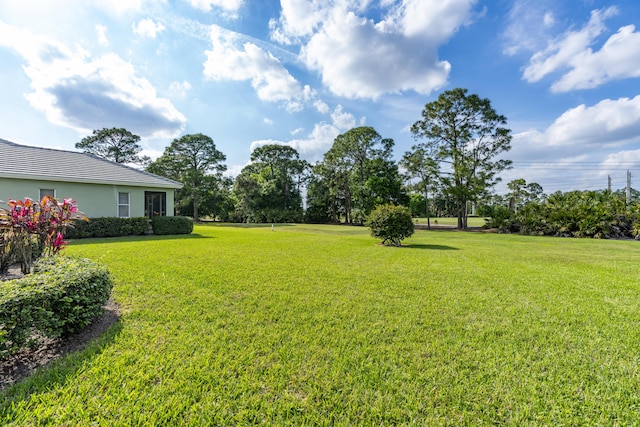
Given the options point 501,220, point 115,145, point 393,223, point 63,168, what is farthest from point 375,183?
point 115,145

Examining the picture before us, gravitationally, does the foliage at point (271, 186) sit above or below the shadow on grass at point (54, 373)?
above

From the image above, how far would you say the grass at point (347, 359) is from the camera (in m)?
1.82

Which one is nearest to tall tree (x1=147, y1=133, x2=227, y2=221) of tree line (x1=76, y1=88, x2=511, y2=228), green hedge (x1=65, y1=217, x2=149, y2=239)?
tree line (x1=76, y1=88, x2=511, y2=228)

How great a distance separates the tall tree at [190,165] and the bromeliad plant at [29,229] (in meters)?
26.5

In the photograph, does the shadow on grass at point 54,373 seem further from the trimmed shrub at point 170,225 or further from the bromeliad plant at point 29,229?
the trimmed shrub at point 170,225

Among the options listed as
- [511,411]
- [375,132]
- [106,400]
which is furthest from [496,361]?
[375,132]

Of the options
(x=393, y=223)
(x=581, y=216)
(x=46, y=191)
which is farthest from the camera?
(x=581, y=216)

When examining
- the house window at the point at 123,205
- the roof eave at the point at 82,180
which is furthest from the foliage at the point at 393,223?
the house window at the point at 123,205

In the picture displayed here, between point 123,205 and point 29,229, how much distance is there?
965cm

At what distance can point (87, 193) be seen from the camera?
Result: 453 inches

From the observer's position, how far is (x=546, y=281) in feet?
17.4

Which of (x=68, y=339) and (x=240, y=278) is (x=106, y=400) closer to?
(x=68, y=339)

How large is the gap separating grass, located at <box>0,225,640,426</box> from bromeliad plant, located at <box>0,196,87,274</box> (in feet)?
4.73

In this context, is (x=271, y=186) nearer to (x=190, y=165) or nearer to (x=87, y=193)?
(x=190, y=165)
